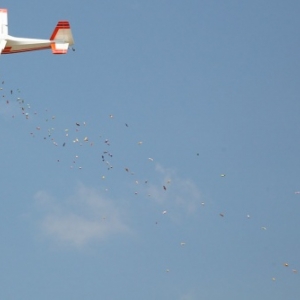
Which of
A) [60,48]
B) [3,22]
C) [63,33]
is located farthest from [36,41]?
[3,22]

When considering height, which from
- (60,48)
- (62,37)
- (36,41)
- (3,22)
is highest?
(3,22)

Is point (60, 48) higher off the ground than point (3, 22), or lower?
lower

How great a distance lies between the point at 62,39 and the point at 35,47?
307 centimetres

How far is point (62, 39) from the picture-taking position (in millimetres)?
76250

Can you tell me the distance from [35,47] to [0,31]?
3.51m

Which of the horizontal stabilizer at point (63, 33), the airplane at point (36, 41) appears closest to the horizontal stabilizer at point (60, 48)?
the airplane at point (36, 41)

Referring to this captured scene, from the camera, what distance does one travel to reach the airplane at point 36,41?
76.1m

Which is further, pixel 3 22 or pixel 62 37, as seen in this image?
pixel 3 22

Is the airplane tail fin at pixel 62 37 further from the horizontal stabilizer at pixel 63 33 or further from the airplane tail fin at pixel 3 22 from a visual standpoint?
the airplane tail fin at pixel 3 22

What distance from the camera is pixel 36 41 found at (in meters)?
77.4

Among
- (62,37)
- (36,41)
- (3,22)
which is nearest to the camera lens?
(62,37)

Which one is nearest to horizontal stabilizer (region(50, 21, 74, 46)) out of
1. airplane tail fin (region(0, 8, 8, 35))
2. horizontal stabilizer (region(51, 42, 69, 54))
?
horizontal stabilizer (region(51, 42, 69, 54))

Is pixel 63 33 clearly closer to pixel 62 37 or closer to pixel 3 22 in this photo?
pixel 62 37

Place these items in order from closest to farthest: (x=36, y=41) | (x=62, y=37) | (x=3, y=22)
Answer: (x=62, y=37) → (x=36, y=41) → (x=3, y=22)
